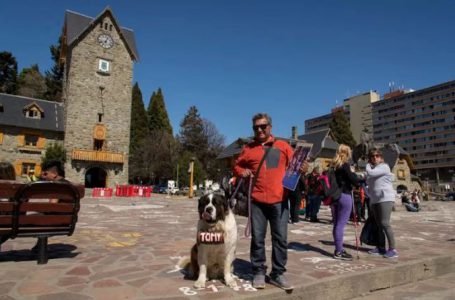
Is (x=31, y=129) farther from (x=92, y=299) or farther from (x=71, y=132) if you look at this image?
(x=92, y=299)

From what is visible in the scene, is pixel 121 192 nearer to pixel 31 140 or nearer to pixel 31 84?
pixel 31 140

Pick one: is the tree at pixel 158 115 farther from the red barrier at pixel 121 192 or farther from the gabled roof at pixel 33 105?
the red barrier at pixel 121 192

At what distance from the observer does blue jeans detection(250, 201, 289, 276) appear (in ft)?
14.7

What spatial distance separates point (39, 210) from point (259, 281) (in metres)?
3.19

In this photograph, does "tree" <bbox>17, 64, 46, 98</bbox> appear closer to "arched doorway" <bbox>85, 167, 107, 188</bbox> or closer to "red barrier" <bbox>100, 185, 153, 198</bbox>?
"arched doorway" <bbox>85, 167, 107, 188</bbox>

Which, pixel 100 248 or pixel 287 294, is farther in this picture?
pixel 100 248

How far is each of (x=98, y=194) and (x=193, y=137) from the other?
3821 centimetres

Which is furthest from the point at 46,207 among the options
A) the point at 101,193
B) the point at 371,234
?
the point at 101,193

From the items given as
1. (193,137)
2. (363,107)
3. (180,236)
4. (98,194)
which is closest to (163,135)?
(193,137)

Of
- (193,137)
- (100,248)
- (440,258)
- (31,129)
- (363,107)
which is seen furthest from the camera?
(363,107)

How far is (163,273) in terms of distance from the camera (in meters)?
4.96

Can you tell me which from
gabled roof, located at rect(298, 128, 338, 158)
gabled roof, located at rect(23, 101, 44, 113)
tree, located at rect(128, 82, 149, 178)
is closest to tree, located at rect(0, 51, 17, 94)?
tree, located at rect(128, 82, 149, 178)

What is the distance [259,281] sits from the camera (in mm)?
4348

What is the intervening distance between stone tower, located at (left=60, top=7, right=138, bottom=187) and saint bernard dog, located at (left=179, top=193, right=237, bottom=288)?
3741cm
